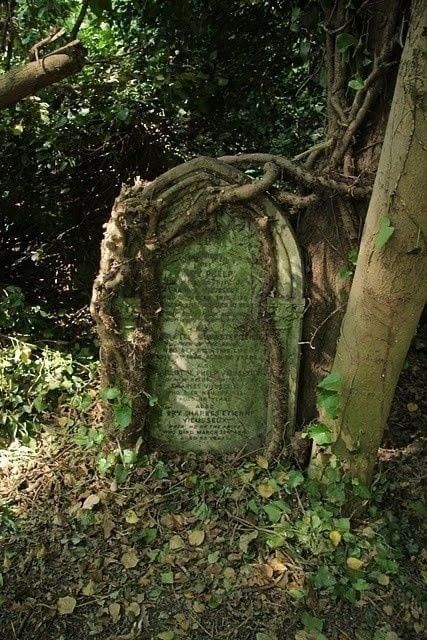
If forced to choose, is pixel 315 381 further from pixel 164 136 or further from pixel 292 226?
pixel 164 136

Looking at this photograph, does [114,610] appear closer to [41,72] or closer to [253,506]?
[253,506]

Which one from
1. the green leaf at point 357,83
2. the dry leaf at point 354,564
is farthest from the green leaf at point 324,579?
the green leaf at point 357,83

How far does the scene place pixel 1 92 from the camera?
2742mm

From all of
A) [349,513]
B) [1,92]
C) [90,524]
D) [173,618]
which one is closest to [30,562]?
[90,524]

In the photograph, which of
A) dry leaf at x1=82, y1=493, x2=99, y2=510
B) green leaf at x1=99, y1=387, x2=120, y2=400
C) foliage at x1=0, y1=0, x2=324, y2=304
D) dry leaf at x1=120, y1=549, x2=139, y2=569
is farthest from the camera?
foliage at x1=0, y1=0, x2=324, y2=304

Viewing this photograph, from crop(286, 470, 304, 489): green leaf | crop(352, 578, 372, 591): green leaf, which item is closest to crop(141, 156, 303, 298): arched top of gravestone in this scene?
crop(286, 470, 304, 489): green leaf

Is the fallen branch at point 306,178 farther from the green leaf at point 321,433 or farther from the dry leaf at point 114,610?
the dry leaf at point 114,610

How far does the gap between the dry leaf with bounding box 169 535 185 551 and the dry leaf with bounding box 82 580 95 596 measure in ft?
1.36

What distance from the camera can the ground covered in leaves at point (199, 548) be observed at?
251cm

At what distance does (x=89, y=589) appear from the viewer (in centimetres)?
261

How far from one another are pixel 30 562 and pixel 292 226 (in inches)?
85.9

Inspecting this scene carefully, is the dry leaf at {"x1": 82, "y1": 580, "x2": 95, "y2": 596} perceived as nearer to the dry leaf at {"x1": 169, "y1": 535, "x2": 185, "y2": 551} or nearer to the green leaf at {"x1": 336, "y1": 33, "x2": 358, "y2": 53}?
the dry leaf at {"x1": 169, "y1": 535, "x2": 185, "y2": 551}

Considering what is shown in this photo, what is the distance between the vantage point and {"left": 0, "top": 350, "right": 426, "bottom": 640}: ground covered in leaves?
2512mm

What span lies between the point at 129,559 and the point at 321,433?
1144mm
